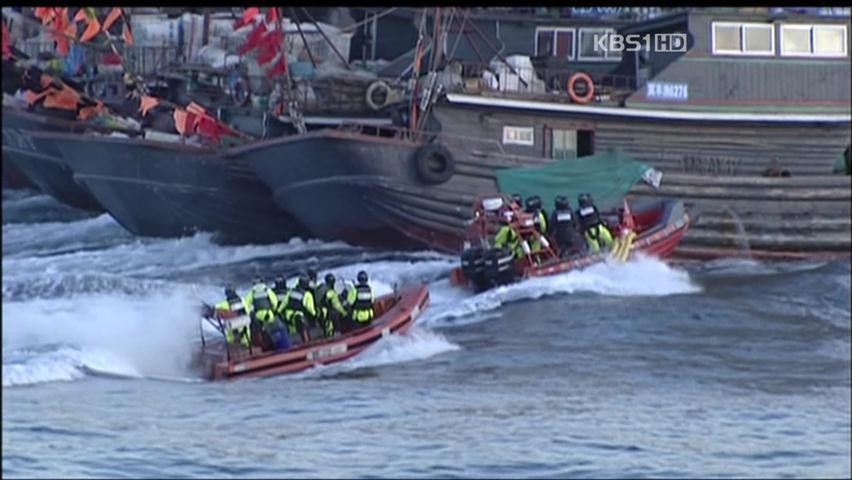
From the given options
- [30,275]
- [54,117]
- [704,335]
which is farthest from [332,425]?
[54,117]

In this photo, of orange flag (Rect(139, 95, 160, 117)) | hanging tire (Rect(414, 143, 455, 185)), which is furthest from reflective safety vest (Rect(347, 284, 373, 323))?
orange flag (Rect(139, 95, 160, 117))

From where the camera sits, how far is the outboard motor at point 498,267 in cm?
2066

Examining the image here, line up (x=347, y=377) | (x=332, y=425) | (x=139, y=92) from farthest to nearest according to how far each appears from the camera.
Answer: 1. (x=139, y=92)
2. (x=347, y=377)
3. (x=332, y=425)

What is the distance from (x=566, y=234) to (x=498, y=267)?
1.26 metres

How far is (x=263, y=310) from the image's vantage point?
47.7 ft

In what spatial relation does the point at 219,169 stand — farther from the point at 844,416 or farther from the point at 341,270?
the point at 844,416

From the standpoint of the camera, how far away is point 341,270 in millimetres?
19906

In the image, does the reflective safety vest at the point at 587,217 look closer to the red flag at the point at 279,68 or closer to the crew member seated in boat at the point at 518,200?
the crew member seated in boat at the point at 518,200

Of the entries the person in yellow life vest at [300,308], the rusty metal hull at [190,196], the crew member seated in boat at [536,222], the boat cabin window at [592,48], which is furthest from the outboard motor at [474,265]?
the person in yellow life vest at [300,308]

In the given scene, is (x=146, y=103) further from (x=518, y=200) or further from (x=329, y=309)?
(x=329, y=309)

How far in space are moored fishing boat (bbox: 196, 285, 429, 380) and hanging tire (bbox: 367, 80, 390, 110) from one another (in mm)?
7641

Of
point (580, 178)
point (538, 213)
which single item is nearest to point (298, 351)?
point (538, 213)

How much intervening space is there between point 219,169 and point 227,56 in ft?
7.83

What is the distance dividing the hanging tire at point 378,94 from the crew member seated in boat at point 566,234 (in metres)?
3.93
